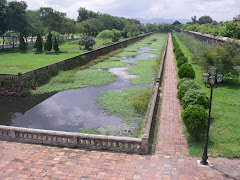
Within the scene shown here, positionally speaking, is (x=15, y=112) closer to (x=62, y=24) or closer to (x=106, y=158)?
(x=106, y=158)

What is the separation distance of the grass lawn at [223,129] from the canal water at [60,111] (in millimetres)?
4771

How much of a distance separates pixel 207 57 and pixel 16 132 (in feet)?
46.3

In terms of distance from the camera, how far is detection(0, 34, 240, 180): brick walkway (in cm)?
689

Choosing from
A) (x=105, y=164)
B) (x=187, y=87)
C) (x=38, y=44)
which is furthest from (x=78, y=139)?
(x=38, y=44)

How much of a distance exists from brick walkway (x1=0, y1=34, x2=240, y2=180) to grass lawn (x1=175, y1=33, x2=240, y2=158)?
37cm

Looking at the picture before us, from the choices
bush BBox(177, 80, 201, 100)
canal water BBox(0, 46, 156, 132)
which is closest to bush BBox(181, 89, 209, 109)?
bush BBox(177, 80, 201, 100)

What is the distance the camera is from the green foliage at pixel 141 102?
1376 centimetres

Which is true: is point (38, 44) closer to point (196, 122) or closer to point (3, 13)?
point (3, 13)

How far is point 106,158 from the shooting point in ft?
25.8

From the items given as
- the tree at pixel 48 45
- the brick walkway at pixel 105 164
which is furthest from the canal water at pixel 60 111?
the tree at pixel 48 45

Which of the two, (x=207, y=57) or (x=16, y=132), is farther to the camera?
(x=207, y=57)

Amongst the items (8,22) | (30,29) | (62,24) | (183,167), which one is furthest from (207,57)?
(62,24)

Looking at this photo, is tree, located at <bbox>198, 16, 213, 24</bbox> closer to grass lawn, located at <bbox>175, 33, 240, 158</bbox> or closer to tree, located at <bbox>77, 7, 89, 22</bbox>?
tree, located at <bbox>77, 7, 89, 22</bbox>

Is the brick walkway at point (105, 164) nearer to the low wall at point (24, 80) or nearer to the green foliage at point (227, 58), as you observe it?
the green foliage at point (227, 58)
